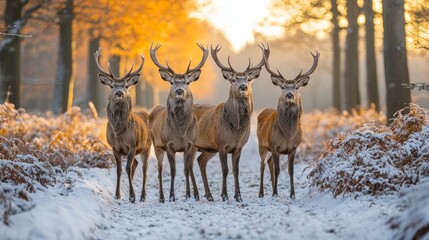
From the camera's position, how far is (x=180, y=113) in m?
9.76

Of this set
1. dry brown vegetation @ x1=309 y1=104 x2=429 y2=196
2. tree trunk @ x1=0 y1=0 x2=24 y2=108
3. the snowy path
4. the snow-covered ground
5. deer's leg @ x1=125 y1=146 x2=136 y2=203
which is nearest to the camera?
the snow-covered ground

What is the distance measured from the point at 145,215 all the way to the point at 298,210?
2.17 m

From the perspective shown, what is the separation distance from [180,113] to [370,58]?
9.30 meters

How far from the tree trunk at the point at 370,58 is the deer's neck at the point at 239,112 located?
8136 millimetres

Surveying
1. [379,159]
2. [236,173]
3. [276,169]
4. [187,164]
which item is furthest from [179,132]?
[379,159]

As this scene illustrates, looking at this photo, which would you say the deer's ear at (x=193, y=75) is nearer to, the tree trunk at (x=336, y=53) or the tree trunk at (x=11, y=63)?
the tree trunk at (x=11, y=63)

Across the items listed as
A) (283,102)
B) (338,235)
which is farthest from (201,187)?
(338,235)

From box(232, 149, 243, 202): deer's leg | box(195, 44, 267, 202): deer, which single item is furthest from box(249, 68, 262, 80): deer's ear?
box(232, 149, 243, 202): deer's leg

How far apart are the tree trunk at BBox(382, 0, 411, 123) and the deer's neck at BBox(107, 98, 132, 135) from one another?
5.26m

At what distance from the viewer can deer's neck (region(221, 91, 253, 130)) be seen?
969cm

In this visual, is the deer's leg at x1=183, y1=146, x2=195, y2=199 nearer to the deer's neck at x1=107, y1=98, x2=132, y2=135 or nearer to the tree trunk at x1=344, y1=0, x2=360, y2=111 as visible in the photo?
the deer's neck at x1=107, y1=98, x2=132, y2=135

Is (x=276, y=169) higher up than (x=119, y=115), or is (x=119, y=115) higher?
(x=119, y=115)

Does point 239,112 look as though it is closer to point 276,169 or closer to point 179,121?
point 179,121

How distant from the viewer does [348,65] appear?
19125 mm
